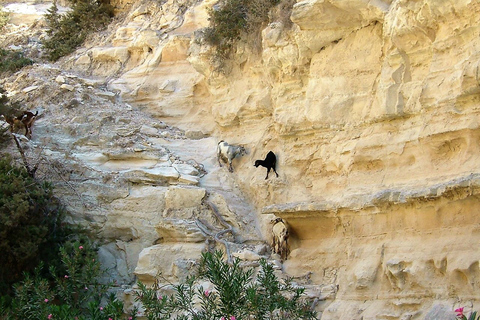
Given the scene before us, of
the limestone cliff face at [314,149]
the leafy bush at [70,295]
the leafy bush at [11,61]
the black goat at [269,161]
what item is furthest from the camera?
the leafy bush at [11,61]

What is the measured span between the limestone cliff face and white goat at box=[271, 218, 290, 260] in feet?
0.77

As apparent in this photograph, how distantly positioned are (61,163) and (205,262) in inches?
276

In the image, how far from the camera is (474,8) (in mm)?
9633

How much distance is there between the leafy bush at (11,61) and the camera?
20469mm

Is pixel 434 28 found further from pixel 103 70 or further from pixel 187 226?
pixel 103 70

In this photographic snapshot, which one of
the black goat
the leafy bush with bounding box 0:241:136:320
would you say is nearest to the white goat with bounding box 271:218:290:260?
the black goat

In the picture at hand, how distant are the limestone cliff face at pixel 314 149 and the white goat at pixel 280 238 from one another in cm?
24

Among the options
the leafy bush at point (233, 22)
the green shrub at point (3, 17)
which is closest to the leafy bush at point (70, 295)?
the leafy bush at point (233, 22)

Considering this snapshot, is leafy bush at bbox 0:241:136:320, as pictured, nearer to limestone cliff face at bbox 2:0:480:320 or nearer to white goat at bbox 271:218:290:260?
limestone cliff face at bbox 2:0:480:320

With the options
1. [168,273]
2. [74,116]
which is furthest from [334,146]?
[74,116]

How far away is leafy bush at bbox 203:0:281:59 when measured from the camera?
48.9ft

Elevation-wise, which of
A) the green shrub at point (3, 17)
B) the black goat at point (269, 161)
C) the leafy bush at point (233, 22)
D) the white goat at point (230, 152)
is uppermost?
the leafy bush at point (233, 22)

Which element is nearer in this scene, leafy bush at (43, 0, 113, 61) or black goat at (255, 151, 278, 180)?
black goat at (255, 151, 278, 180)

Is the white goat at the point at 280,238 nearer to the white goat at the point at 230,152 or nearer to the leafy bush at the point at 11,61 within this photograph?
the white goat at the point at 230,152
